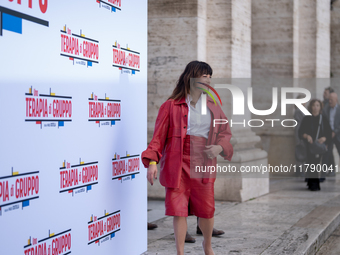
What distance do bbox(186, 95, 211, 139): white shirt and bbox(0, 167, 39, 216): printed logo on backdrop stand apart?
4.77 feet

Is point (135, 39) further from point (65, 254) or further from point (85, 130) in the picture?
point (65, 254)

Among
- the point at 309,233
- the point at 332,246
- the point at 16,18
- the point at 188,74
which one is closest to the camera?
the point at 16,18

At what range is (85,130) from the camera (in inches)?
142

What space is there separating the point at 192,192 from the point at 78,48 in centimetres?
146

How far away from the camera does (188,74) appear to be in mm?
4168

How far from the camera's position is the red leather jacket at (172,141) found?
4.01 metres

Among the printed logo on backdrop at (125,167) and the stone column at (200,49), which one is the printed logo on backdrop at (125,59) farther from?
the stone column at (200,49)

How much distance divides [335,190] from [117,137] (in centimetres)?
632

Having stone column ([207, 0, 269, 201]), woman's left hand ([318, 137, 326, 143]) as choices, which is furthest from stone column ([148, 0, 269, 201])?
woman's left hand ([318, 137, 326, 143])

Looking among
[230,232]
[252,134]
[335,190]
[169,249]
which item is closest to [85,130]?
[169,249]

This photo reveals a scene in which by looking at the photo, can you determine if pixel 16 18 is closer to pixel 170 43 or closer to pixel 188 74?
pixel 188 74

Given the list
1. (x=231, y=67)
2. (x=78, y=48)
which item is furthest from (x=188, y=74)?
(x=231, y=67)

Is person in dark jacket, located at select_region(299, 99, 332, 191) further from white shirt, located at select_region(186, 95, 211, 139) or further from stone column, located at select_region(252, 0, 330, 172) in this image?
white shirt, located at select_region(186, 95, 211, 139)

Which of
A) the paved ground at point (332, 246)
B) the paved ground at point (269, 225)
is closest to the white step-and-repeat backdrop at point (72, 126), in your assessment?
the paved ground at point (269, 225)
